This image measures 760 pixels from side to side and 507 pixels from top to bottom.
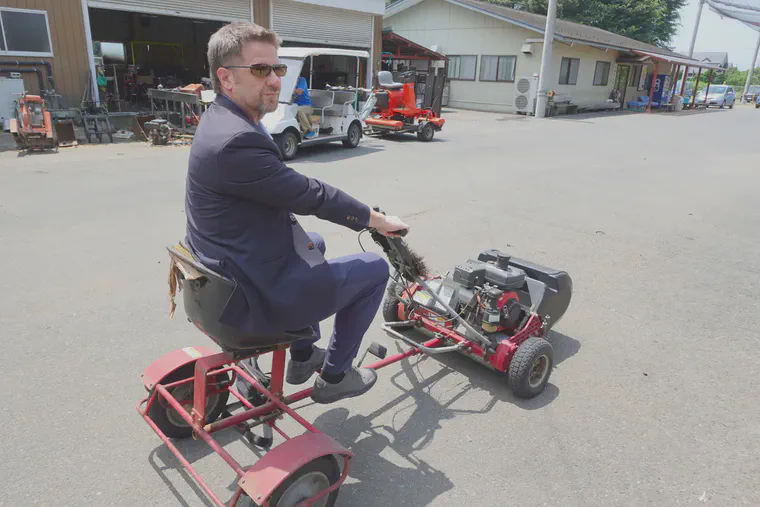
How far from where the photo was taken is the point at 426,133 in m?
16.0

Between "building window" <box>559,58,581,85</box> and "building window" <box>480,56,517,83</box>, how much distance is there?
2.69 metres

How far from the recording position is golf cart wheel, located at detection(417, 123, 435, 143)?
629 inches

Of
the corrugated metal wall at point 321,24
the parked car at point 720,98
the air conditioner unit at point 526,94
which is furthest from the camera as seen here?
the parked car at point 720,98

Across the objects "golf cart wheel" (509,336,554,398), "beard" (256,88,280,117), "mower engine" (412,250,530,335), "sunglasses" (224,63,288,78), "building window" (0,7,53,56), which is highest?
"building window" (0,7,53,56)

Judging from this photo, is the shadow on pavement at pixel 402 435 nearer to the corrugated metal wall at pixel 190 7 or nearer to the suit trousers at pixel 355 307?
the suit trousers at pixel 355 307


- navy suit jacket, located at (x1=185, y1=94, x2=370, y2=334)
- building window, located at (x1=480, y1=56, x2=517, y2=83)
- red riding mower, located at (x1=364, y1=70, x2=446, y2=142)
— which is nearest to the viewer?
navy suit jacket, located at (x1=185, y1=94, x2=370, y2=334)

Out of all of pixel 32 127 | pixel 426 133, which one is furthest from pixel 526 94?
pixel 32 127

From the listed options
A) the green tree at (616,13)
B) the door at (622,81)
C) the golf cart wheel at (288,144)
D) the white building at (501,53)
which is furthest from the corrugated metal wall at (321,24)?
the green tree at (616,13)

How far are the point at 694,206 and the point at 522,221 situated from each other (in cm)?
352

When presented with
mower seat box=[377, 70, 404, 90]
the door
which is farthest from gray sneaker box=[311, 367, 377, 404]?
the door

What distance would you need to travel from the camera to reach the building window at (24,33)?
13.6 m

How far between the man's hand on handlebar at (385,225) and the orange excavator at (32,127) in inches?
461

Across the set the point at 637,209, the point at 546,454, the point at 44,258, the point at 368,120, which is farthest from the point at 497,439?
the point at 368,120

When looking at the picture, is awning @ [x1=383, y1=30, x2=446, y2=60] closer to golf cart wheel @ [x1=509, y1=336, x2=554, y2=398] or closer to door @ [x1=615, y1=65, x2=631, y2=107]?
door @ [x1=615, y1=65, x2=631, y2=107]
